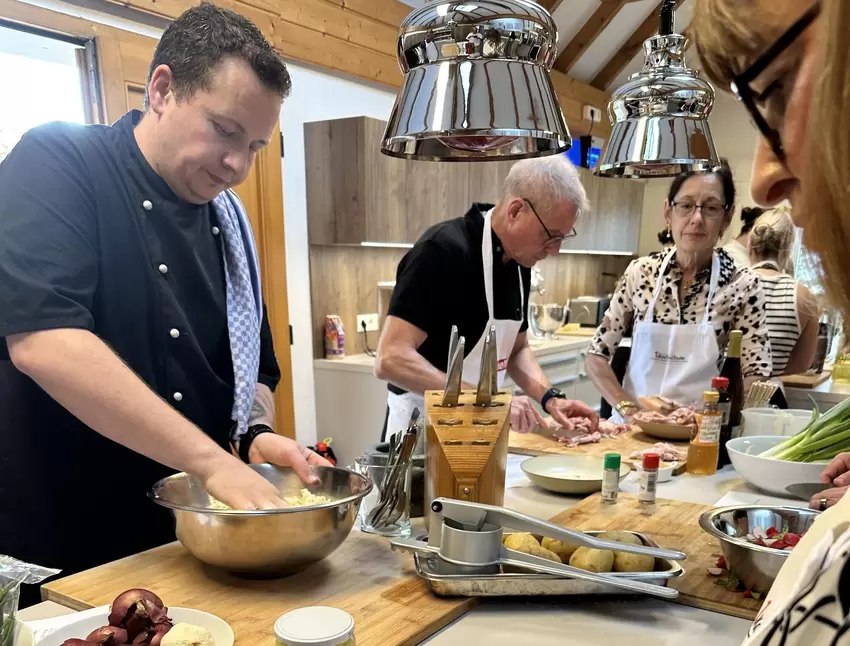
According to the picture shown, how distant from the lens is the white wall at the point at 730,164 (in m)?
5.74

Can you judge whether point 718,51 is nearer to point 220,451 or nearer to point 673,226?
point 220,451

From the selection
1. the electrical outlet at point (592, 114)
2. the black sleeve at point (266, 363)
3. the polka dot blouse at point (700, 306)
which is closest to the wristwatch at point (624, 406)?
the polka dot blouse at point (700, 306)

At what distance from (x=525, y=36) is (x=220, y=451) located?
71 centimetres

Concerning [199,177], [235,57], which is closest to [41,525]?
[199,177]

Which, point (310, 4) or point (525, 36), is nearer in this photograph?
point (525, 36)

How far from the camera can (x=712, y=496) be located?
1.45 metres

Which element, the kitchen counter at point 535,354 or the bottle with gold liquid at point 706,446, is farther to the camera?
the kitchen counter at point 535,354

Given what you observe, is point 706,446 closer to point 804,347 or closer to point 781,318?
point 781,318

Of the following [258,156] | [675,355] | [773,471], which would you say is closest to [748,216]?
[675,355]

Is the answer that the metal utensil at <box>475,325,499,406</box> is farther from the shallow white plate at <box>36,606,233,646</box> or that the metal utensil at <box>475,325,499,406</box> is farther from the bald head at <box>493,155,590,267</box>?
the bald head at <box>493,155,590,267</box>

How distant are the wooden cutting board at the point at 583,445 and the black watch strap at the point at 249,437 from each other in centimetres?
70

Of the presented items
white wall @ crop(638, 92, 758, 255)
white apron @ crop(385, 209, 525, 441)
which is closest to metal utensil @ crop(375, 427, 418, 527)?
white apron @ crop(385, 209, 525, 441)

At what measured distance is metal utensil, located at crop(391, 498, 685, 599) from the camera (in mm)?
913

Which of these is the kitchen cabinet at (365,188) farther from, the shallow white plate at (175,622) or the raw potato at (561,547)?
the shallow white plate at (175,622)
